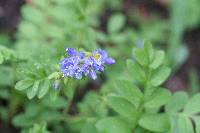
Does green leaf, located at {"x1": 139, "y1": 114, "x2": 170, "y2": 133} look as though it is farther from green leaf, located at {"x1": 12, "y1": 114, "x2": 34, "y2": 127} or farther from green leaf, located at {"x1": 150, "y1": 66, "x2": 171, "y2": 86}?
green leaf, located at {"x1": 12, "y1": 114, "x2": 34, "y2": 127}

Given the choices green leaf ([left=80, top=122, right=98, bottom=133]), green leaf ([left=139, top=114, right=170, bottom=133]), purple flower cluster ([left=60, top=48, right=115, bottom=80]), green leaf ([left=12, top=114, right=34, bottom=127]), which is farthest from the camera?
green leaf ([left=12, top=114, right=34, bottom=127])

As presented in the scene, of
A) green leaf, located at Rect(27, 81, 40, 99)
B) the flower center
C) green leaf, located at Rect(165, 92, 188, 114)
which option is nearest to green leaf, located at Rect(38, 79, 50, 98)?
green leaf, located at Rect(27, 81, 40, 99)

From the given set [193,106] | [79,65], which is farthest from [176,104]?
[79,65]

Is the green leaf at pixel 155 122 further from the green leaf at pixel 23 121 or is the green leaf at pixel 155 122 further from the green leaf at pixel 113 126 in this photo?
the green leaf at pixel 23 121

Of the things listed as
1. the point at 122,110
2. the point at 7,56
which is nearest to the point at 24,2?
the point at 7,56

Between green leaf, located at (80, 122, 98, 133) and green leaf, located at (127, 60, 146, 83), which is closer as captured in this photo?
green leaf, located at (127, 60, 146, 83)

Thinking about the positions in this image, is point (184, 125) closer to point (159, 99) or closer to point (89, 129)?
point (159, 99)

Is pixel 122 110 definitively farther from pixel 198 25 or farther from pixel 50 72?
pixel 198 25
